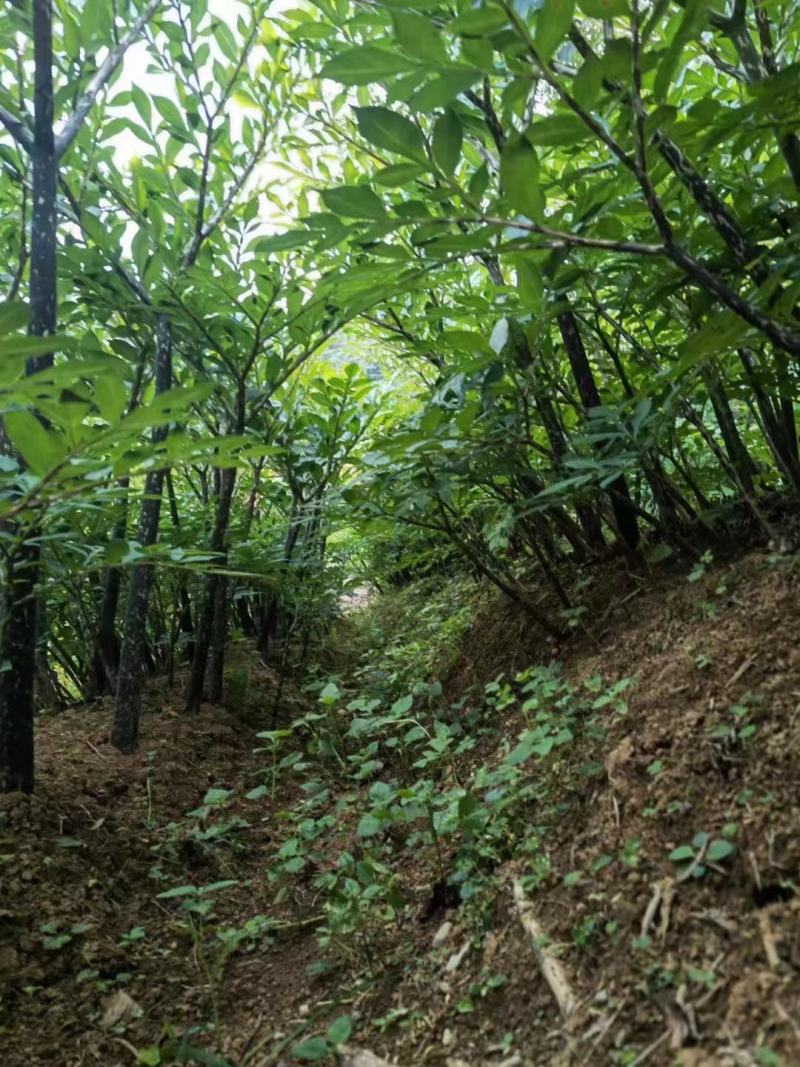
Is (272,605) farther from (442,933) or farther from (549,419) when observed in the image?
(442,933)

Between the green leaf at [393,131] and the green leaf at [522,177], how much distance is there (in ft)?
0.46

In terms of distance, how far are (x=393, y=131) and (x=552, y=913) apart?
1231 mm

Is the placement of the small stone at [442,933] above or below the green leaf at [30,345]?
below

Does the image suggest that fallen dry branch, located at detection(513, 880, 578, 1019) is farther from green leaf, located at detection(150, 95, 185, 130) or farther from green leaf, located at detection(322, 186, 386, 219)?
green leaf, located at detection(150, 95, 185, 130)

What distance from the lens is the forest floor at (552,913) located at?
0.89 metres

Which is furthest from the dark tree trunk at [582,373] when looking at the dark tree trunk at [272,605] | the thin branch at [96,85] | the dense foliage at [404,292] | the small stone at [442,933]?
the dark tree trunk at [272,605]

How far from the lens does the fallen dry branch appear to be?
96cm

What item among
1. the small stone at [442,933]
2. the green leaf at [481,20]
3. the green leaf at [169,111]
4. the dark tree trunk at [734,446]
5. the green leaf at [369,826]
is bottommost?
the small stone at [442,933]

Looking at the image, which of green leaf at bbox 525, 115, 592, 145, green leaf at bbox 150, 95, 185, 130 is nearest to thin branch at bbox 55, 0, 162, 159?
green leaf at bbox 150, 95, 185, 130

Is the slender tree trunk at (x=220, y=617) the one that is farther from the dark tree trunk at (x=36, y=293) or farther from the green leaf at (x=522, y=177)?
the green leaf at (x=522, y=177)

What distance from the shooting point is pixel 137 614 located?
2404mm

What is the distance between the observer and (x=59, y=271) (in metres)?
2.31

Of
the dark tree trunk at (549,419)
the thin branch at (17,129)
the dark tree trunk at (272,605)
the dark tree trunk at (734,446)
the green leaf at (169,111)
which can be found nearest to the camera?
the dark tree trunk at (549,419)

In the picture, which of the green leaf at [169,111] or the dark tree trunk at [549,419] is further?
the green leaf at [169,111]
